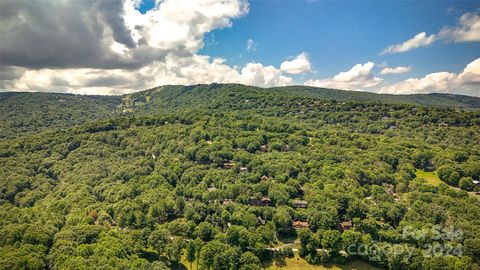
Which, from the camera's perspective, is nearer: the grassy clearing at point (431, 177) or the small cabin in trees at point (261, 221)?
the small cabin in trees at point (261, 221)

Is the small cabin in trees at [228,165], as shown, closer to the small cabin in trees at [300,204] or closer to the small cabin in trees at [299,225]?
the small cabin in trees at [300,204]

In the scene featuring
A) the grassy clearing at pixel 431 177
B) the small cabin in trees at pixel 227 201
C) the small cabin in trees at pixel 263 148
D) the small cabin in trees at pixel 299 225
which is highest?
the small cabin in trees at pixel 263 148

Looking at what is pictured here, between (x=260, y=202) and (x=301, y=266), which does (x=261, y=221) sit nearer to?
(x=260, y=202)

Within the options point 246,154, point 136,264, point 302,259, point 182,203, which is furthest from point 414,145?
point 136,264

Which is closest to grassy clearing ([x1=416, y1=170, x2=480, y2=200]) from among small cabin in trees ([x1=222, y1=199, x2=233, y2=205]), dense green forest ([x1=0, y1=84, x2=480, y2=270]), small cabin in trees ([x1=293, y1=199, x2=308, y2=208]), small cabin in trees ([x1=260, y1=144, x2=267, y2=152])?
dense green forest ([x1=0, y1=84, x2=480, y2=270])

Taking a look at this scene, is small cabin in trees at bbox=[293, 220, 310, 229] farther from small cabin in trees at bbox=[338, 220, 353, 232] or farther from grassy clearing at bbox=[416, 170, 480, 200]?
grassy clearing at bbox=[416, 170, 480, 200]

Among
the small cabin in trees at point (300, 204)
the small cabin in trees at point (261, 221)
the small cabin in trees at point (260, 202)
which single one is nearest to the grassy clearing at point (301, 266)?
the small cabin in trees at point (261, 221)

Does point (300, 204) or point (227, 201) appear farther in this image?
point (227, 201)

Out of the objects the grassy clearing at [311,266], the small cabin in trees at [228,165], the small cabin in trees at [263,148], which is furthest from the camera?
the small cabin in trees at [263,148]

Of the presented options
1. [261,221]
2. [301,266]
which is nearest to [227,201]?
[261,221]
